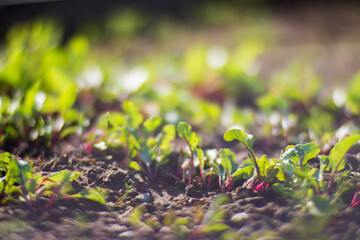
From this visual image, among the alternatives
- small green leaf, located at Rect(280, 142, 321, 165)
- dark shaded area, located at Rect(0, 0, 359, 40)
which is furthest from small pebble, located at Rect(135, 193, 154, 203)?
dark shaded area, located at Rect(0, 0, 359, 40)

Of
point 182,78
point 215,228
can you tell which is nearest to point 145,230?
point 215,228

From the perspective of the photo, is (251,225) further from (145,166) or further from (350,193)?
(145,166)

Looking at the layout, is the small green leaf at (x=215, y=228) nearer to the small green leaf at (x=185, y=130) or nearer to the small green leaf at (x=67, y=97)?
the small green leaf at (x=185, y=130)

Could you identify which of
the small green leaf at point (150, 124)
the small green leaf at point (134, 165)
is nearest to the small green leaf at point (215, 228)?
the small green leaf at point (134, 165)

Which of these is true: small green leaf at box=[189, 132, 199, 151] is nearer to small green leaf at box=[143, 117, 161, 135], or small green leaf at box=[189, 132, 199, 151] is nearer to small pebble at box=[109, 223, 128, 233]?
small green leaf at box=[143, 117, 161, 135]

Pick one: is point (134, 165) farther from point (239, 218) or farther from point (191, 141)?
point (239, 218)
